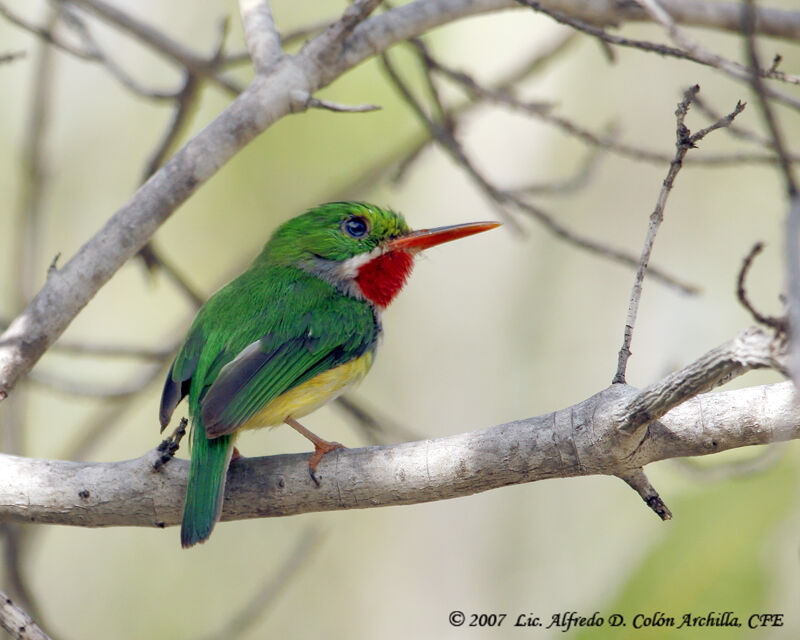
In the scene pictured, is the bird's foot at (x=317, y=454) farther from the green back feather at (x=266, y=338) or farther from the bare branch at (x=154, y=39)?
the bare branch at (x=154, y=39)

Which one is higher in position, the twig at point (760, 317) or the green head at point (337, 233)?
the green head at point (337, 233)

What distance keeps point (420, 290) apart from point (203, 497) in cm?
353

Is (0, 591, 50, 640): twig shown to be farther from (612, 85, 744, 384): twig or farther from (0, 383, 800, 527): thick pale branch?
(612, 85, 744, 384): twig

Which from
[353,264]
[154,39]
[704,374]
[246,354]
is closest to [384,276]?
[353,264]

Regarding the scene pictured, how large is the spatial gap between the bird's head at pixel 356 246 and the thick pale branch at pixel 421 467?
3.88 ft

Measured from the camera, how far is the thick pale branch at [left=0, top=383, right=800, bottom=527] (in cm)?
219

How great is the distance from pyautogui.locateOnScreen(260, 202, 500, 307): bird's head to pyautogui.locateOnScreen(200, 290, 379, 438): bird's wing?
0.49 ft

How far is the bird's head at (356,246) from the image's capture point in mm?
3818

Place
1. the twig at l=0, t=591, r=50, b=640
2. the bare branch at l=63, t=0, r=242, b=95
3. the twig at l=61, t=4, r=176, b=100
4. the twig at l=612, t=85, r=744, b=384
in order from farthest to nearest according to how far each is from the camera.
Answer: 1. the twig at l=61, t=4, r=176, b=100
2. the bare branch at l=63, t=0, r=242, b=95
3. the twig at l=612, t=85, r=744, b=384
4. the twig at l=0, t=591, r=50, b=640

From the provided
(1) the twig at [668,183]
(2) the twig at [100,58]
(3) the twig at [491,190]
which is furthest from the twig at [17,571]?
(1) the twig at [668,183]

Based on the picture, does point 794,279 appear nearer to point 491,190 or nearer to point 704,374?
point 704,374

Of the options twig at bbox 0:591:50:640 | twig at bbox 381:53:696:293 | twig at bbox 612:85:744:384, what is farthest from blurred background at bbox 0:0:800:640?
twig at bbox 612:85:744:384

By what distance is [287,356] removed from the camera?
323cm

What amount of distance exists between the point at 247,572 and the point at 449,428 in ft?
6.96
